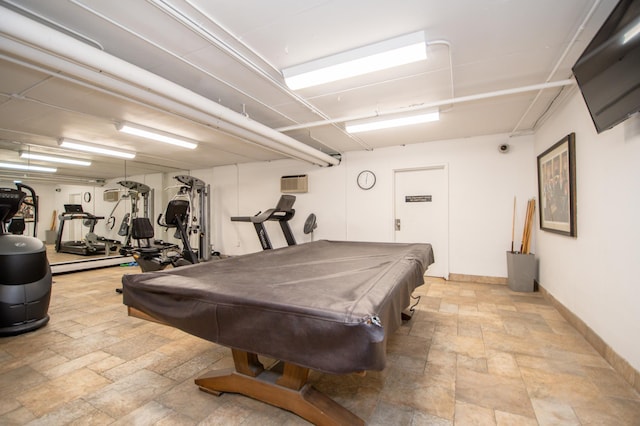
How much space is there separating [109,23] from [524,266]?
5.70m

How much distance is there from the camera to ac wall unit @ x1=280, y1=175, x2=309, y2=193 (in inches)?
247

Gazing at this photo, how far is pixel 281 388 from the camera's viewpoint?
1.61m

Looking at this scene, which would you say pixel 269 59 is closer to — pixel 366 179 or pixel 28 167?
pixel 366 179

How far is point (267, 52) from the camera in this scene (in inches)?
93.4

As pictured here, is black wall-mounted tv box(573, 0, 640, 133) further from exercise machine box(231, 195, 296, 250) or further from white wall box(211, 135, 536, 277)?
exercise machine box(231, 195, 296, 250)

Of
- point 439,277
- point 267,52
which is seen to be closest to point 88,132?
point 267,52

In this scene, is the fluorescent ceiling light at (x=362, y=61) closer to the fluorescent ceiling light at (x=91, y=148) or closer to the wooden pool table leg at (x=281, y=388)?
the wooden pool table leg at (x=281, y=388)

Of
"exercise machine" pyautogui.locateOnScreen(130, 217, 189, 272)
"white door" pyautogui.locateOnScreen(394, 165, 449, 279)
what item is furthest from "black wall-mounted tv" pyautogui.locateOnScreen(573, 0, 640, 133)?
"exercise machine" pyautogui.locateOnScreen(130, 217, 189, 272)

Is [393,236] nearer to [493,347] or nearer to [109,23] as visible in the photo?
[493,347]

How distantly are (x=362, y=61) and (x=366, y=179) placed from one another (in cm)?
358

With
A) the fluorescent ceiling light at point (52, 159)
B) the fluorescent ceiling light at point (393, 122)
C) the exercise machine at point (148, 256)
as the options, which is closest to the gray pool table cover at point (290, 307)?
the fluorescent ceiling light at point (393, 122)

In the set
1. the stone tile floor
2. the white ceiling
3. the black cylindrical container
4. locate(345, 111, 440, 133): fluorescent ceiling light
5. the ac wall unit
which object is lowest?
the stone tile floor

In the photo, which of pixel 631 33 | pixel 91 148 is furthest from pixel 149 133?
pixel 631 33

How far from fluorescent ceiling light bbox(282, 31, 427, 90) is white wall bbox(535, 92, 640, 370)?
163 cm
